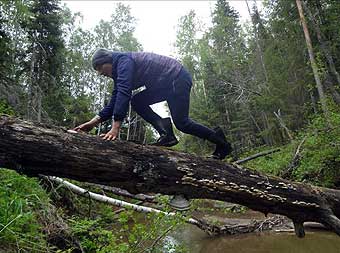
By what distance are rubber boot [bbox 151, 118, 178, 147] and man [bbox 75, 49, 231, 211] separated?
10cm

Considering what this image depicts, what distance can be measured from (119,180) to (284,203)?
1.49 m

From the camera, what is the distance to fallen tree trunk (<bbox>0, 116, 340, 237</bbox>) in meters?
2.17

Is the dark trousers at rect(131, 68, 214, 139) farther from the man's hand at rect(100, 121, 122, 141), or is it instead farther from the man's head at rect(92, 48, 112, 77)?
the man's hand at rect(100, 121, 122, 141)

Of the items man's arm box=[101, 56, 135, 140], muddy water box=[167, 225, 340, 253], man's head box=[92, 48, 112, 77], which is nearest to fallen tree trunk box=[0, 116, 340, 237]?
man's arm box=[101, 56, 135, 140]

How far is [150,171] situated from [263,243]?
396cm

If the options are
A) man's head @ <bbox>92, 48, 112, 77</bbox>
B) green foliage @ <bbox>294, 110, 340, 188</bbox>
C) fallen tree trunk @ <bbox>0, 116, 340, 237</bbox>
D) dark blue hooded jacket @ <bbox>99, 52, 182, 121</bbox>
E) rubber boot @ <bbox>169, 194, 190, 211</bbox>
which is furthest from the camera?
green foliage @ <bbox>294, 110, 340, 188</bbox>

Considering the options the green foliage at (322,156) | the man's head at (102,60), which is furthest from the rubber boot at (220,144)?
the green foliage at (322,156)

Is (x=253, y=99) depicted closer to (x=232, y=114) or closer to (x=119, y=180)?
(x=232, y=114)

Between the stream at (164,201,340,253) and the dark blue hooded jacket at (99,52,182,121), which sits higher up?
the dark blue hooded jacket at (99,52,182,121)

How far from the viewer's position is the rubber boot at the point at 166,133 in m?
3.69

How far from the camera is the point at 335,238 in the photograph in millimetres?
5348

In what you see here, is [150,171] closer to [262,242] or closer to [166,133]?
[166,133]

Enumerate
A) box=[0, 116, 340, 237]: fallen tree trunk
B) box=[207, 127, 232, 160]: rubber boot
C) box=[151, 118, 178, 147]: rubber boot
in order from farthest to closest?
box=[151, 118, 178, 147]: rubber boot → box=[207, 127, 232, 160]: rubber boot → box=[0, 116, 340, 237]: fallen tree trunk

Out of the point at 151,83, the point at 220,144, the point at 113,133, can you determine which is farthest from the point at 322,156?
the point at 113,133
